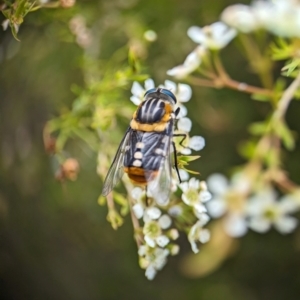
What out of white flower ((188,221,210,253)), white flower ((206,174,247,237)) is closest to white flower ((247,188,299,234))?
white flower ((206,174,247,237))

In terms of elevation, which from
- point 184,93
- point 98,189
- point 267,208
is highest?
point 184,93

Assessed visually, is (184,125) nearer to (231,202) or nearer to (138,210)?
(138,210)

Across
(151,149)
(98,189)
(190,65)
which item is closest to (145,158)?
(151,149)

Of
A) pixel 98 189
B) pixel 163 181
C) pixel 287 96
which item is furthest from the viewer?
pixel 98 189

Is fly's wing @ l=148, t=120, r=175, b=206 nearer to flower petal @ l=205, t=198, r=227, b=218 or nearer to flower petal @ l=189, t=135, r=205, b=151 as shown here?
flower petal @ l=189, t=135, r=205, b=151

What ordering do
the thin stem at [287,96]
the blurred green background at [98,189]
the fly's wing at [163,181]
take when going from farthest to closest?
the blurred green background at [98,189]
the thin stem at [287,96]
the fly's wing at [163,181]

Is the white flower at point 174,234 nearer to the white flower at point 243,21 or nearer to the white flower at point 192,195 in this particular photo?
the white flower at point 192,195

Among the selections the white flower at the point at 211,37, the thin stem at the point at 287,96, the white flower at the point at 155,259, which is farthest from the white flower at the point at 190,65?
the white flower at the point at 155,259
